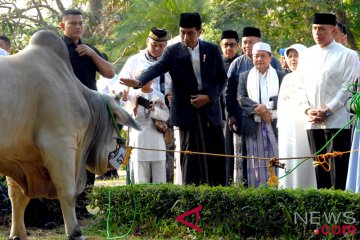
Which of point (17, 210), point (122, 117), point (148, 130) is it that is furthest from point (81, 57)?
point (17, 210)

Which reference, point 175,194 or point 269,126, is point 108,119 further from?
point 269,126

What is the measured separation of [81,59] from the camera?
10.5 meters

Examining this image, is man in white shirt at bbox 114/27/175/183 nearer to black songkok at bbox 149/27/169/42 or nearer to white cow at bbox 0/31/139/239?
black songkok at bbox 149/27/169/42

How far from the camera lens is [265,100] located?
12141 millimetres

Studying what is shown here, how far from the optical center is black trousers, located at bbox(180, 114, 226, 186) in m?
10.7

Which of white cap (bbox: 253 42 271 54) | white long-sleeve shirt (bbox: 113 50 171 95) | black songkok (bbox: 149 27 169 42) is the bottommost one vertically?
white long-sleeve shirt (bbox: 113 50 171 95)

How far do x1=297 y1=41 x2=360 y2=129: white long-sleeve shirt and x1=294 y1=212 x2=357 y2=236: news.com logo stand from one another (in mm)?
2202

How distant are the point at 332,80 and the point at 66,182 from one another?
369 centimetres

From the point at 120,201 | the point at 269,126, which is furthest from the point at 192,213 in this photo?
the point at 269,126

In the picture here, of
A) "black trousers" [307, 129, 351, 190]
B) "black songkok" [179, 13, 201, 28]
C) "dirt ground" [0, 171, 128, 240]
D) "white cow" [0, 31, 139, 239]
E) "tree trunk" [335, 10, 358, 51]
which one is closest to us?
"white cow" [0, 31, 139, 239]

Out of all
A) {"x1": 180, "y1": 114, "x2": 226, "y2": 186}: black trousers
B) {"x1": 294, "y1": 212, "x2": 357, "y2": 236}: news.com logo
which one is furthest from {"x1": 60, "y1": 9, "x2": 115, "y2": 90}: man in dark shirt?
{"x1": 294, "y1": 212, "x2": 357, "y2": 236}: news.com logo

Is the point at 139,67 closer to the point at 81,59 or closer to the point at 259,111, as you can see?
the point at 259,111

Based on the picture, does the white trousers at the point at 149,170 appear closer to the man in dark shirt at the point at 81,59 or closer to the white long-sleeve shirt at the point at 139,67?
the white long-sleeve shirt at the point at 139,67

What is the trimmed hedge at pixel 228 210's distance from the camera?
8.51m
